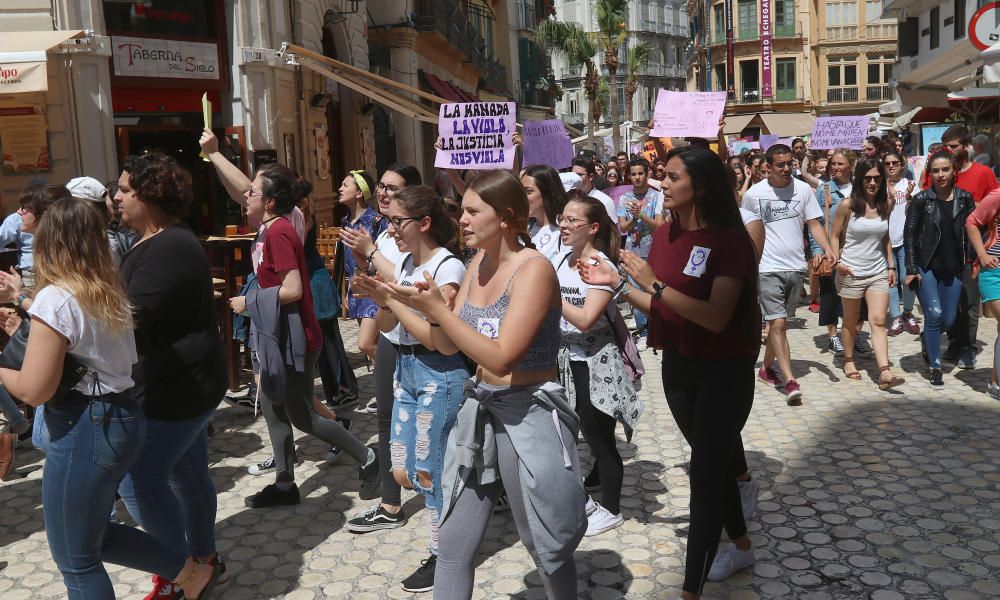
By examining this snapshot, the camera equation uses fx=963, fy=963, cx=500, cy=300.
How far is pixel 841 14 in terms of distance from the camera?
185 ft

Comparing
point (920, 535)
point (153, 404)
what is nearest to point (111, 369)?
point (153, 404)

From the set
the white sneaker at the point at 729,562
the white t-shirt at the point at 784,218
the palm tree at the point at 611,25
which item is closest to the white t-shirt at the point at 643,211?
the white t-shirt at the point at 784,218

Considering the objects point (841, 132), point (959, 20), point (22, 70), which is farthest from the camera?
point (959, 20)

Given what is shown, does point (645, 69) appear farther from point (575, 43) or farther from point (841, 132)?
point (841, 132)

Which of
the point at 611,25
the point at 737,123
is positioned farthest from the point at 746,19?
the point at 611,25

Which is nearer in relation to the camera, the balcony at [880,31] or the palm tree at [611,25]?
the palm tree at [611,25]

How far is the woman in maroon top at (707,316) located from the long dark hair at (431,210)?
0.88 meters

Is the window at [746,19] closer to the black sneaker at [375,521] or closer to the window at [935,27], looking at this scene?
the window at [935,27]

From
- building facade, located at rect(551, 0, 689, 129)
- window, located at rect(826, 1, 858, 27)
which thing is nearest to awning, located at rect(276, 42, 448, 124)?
window, located at rect(826, 1, 858, 27)

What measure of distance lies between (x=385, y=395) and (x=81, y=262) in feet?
6.14

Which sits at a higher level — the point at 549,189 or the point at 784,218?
the point at 549,189

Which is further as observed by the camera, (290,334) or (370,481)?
(370,481)

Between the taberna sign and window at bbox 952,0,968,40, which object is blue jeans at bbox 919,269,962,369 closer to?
the taberna sign

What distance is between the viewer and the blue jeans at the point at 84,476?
3.34 metres
